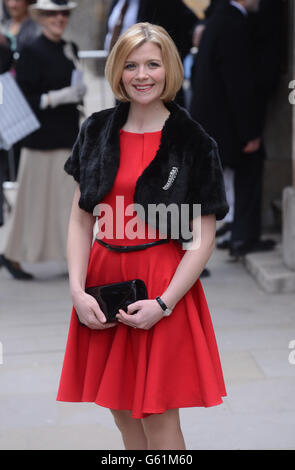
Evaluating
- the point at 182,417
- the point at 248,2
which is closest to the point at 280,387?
the point at 182,417

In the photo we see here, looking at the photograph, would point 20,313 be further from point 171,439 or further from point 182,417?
point 171,439

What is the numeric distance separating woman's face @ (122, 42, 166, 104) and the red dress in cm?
13

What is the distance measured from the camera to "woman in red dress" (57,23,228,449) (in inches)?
103

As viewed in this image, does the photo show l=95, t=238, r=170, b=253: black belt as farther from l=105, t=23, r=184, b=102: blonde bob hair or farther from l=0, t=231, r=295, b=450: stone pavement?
l=0, t=231, r=295, b=450: stone pavement

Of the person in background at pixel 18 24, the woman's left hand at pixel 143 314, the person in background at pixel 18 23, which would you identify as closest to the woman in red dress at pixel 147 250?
the woman's left hand at pixel 143 314

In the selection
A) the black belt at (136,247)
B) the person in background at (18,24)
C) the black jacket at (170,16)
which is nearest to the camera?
the black belt at (136,247)

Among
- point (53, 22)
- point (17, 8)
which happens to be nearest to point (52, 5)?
point (53, 22)

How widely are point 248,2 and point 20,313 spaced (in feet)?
9.87

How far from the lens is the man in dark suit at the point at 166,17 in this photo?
6125 mm

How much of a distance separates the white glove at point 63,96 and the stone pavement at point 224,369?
134cm

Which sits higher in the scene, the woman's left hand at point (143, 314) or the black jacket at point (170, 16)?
the black jacket at point (170, 16)

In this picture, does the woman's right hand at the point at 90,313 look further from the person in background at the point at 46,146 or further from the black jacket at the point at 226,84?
the black jacket at the point at 226,84

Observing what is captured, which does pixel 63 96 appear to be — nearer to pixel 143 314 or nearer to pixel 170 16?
pixel 170 16

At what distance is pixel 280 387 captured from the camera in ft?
13.5
